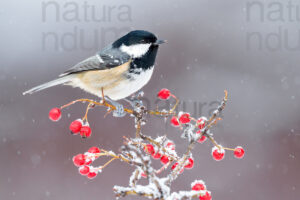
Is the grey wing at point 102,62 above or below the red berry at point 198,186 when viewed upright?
above

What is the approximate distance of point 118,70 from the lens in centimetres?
166

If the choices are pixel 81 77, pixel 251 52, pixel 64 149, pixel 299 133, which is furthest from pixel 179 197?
pixel 251 52

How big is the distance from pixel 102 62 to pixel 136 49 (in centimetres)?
20

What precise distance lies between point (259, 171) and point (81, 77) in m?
2.31

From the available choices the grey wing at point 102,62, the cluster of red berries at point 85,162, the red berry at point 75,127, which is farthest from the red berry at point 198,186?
the grey wing at point 102,62

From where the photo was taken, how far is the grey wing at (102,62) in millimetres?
1642

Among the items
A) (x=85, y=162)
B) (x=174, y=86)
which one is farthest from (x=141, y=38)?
(x=174, y=86)

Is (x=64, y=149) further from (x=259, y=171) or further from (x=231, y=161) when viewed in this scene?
(x=259, y=171)

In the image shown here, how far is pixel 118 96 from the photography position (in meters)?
1.66

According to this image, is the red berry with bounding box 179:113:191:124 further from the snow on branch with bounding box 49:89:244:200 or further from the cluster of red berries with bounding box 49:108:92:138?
the cluster of red berries with bounding box 49:108:92:138

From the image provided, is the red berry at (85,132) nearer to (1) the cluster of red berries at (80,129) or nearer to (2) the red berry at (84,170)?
(1) the cluster of red berries at (80,129)

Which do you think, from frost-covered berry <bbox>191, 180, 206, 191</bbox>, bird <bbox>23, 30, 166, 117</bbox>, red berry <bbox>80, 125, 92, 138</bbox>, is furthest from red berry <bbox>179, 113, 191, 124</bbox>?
bird <bbox>23, 30, 166, 117</bbox>

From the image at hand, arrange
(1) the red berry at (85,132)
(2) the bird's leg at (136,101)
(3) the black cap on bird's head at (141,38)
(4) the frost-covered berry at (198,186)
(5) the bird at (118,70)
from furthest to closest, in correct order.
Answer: (5) the bird at (118,70), (3) the black cap on bird's head at (141,38), (2) the bird's leg at (136,101), (1) the red berry at (85,132), (4) the frost-covered berry at (198,186)

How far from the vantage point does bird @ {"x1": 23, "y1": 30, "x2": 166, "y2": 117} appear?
1.59 metres
